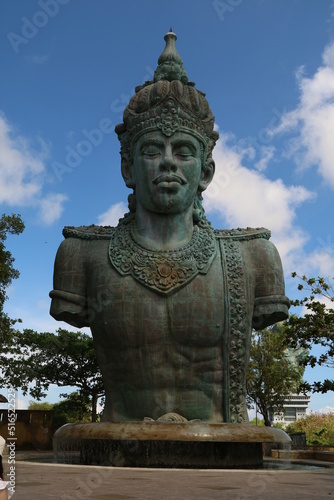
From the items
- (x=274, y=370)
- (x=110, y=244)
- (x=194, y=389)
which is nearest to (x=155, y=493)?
(x=194, y=389)

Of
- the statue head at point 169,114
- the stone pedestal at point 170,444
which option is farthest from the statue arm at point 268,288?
the stone pedestal at point 170,444

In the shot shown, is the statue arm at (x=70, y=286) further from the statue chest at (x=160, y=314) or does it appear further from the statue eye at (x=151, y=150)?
the statue eye at (x=151, y=150)

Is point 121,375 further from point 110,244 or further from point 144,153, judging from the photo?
point 144,153

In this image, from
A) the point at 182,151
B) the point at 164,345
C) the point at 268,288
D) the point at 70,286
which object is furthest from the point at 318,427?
the point at 182,151

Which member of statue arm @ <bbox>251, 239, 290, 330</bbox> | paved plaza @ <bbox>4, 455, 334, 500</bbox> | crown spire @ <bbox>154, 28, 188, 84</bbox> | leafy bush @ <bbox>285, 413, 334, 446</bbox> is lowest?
leafy bush @ <bbox>285, 413, 334, 446</bbox>

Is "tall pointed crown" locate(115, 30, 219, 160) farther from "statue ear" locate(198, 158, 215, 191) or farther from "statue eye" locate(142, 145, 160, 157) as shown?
"statue eye" locate(142, 145, 160, 157)

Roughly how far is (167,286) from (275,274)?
216 cm

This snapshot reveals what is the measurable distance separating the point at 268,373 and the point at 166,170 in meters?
24.7

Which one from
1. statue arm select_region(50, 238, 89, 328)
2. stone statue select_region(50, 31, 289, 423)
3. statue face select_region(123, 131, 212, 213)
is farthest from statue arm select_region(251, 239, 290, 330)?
statue arm select_region(50, 238, 89, 328)

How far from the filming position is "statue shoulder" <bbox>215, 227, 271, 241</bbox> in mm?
11030

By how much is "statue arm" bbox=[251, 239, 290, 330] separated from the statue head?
4.46ft

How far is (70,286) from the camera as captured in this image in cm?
1063

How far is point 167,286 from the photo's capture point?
32.4 feet

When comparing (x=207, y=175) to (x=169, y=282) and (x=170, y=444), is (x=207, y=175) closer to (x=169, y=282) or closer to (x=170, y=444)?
(x=169, y=282)
